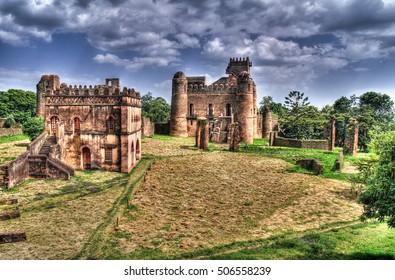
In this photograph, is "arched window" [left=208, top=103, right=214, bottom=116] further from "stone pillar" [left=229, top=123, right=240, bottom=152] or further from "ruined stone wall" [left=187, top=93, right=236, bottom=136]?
"stone pillar" [left=229, top=123, right=240, bottom=152]

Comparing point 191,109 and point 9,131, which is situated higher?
point 191,109

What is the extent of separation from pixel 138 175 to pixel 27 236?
32.5 ft

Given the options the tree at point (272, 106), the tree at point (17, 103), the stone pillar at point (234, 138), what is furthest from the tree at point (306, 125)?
the tree at point (17, 103)

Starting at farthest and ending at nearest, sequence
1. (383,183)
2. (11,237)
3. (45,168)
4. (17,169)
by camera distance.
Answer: (45,168) < (17,169) < (11,237) < (383,183)

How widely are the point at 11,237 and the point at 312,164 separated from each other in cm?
1934

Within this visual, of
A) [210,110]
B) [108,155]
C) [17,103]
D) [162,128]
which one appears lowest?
[108,155]

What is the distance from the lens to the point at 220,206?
15195mm

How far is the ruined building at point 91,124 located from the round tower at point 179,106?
18408 millimetres

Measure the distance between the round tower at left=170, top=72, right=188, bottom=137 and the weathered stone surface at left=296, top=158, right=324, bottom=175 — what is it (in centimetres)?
1936

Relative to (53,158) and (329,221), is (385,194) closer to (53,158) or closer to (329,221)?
(329,221)

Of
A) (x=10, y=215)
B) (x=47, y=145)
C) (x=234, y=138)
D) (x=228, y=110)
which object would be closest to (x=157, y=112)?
(x=228, y=110)

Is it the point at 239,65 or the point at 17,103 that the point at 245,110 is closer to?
the point at 239,65

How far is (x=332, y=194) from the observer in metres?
17.5
